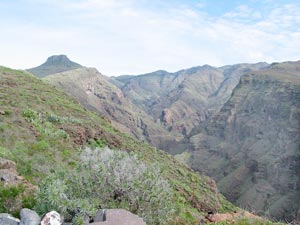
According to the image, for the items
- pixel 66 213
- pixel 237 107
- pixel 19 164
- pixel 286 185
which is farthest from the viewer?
pixel 237 107

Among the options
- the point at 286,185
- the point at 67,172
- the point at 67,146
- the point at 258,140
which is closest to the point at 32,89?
the point at 67,146

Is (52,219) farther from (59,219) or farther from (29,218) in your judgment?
(29,218)

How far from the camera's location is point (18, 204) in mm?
10492

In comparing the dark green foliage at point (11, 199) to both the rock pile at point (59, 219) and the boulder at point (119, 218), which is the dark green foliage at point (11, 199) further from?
the boulder at point (119, 218)

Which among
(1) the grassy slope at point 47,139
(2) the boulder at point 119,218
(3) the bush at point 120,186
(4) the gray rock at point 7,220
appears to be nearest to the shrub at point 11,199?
(3) the bush at point 120,186

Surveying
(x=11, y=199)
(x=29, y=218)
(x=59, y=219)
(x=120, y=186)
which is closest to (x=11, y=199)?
(x=11, y=199)

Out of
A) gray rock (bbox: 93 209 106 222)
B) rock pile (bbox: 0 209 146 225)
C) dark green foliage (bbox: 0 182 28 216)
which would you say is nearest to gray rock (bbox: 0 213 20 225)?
rock pile (bbox: 0 209 146 225)

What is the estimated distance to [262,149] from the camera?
158375mm

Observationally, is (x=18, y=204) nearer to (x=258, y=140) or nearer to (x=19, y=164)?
(x=19, y=164)

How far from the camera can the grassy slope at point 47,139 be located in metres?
17.3

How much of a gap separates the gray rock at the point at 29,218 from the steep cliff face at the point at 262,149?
10027 cm

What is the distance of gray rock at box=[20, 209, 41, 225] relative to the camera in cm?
884

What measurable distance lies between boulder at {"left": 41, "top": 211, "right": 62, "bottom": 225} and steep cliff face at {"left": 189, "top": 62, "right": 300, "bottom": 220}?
100159mm

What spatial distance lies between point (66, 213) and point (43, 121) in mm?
15706
